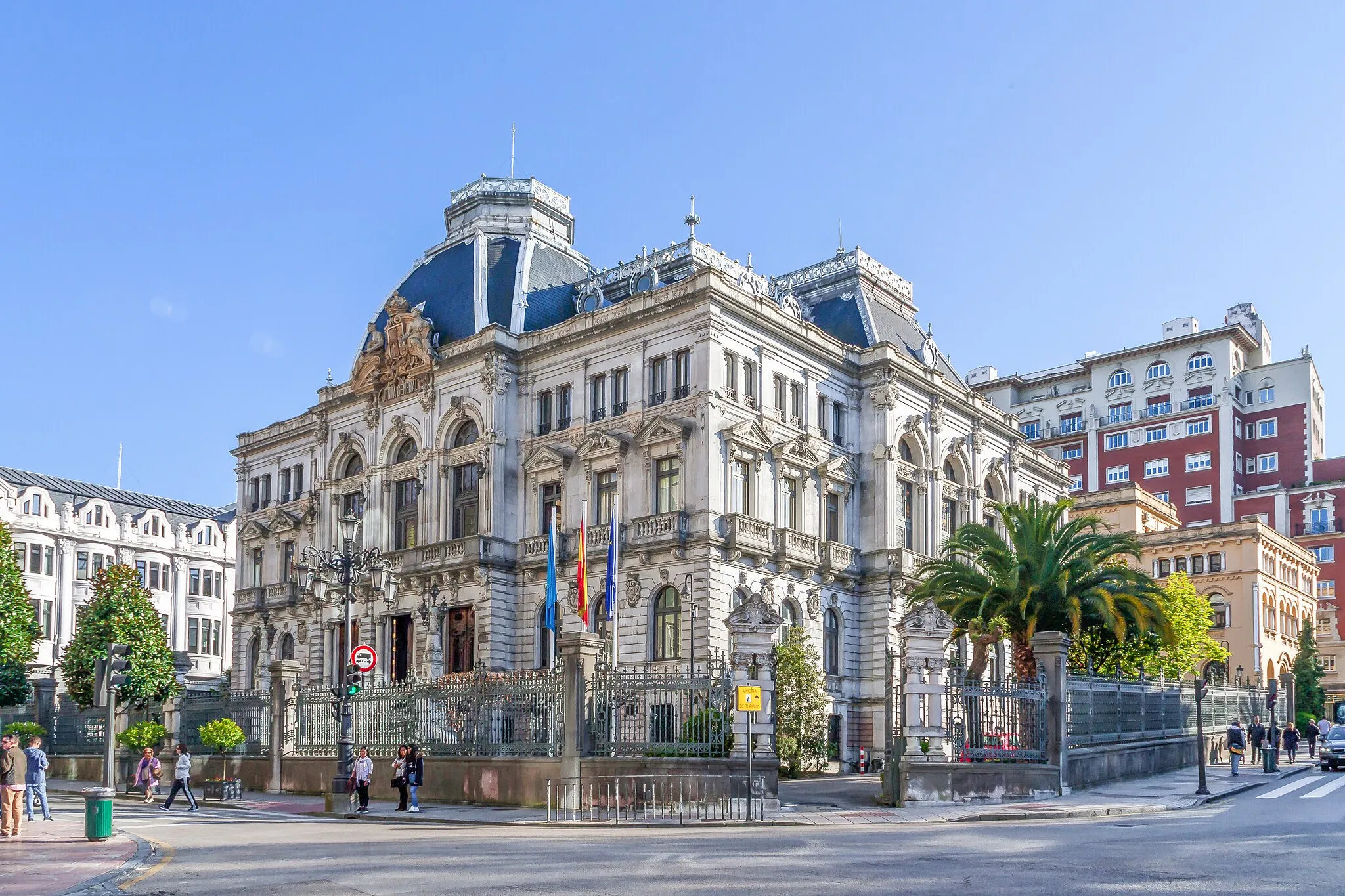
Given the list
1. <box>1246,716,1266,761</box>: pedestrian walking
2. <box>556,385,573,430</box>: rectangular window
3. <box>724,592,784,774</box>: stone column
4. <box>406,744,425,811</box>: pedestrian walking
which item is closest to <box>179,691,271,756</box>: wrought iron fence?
<box>406,744,425,811</box>: pedestrian walking

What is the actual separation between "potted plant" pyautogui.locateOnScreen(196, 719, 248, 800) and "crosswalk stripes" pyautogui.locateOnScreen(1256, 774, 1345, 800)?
26.3m

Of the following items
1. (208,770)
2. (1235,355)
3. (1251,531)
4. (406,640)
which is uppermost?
(1235,355)

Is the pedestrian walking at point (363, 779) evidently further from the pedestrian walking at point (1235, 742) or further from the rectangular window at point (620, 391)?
the pedestrian walking at point (1235, 742)

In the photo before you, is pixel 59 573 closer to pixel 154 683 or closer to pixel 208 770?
pixel 154 683

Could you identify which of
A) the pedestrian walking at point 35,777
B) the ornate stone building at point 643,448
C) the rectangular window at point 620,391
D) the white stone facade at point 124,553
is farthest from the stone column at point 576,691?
the white stone facade at point 124,553

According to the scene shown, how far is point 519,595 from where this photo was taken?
53.8 meters

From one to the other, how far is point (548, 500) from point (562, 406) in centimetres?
374

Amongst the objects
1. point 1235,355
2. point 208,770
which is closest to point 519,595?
point 208,770

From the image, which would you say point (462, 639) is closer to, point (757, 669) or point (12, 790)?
point (757, 669)

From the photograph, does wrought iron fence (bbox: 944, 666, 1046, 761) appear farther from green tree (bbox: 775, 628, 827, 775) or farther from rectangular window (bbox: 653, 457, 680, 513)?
rectangular window (bbox: 653, 457, 680, 513)

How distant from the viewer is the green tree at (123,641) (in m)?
59.1

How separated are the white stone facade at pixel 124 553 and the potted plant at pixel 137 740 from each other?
38.3 metres

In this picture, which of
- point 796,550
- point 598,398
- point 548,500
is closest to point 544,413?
point 598,398

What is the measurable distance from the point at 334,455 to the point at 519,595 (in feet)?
47.6
